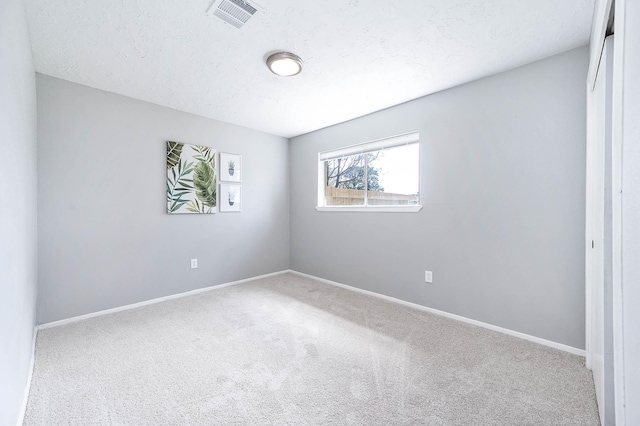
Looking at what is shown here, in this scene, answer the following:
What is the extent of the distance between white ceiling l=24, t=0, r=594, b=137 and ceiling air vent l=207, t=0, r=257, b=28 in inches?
2.0

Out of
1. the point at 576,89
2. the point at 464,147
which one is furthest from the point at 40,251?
the point at 576,89

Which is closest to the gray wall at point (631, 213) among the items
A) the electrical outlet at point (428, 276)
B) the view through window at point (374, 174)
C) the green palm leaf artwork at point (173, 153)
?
the electrical outlet at point (428, 276)

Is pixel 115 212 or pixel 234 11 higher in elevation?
pixel 234 11

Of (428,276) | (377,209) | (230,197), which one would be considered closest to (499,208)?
(428,276)

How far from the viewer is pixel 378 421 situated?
4.53 feet

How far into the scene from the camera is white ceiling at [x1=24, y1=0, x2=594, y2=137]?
1691mm

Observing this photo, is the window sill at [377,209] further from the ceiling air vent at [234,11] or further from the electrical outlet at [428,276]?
the ceiling air vent at [234,11]

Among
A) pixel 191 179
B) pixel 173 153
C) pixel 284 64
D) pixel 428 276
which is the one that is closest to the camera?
pixel 284 64

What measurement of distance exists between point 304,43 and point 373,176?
6.28 feet

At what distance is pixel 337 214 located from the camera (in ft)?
12.7

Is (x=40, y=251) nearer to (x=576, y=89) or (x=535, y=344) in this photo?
(x=535, y=344)

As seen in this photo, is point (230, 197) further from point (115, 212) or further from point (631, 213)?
point (631, 213)

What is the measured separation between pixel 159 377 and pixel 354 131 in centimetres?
329

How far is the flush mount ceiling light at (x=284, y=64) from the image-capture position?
7.08 feet
